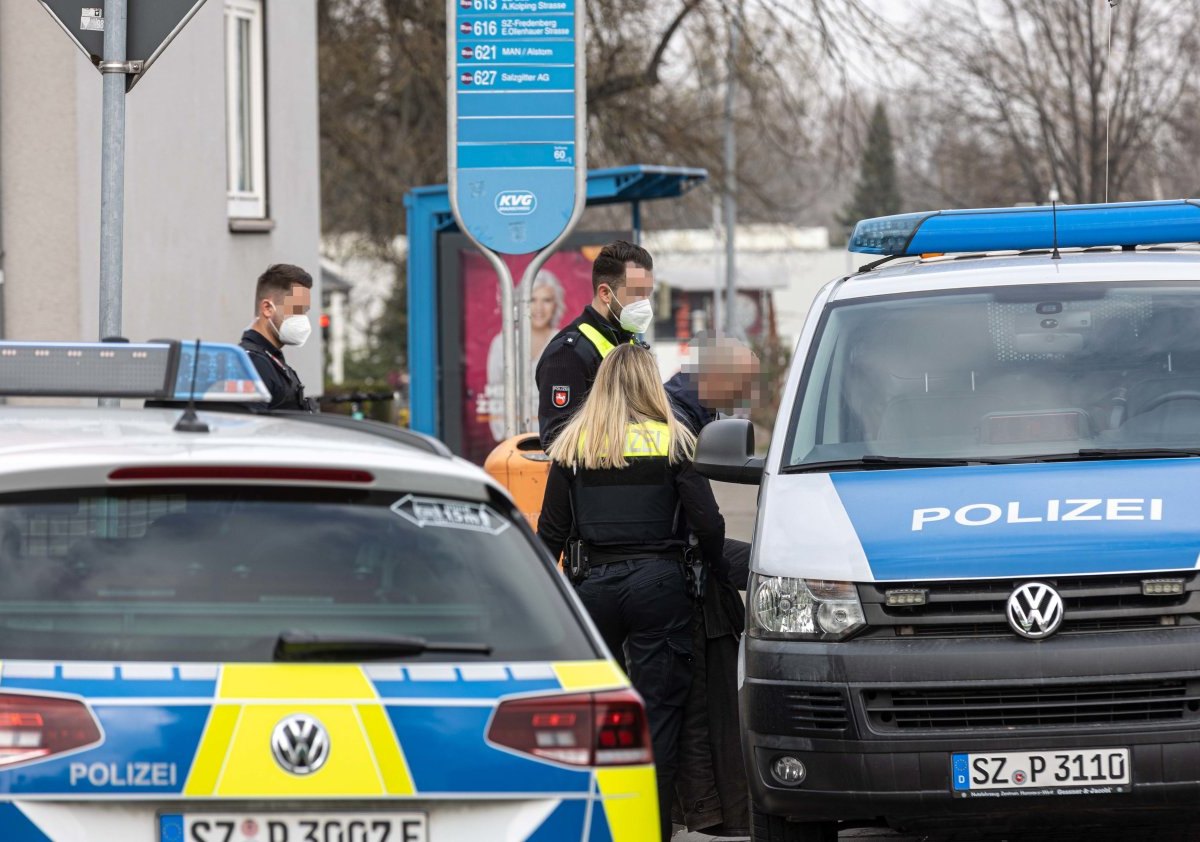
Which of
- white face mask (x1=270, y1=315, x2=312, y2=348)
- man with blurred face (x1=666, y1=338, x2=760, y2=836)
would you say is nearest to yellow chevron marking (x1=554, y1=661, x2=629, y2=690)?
man with blurred face (x1=666, y1=338, x2=760, y2=836)

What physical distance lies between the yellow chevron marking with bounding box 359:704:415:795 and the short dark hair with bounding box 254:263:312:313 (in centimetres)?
490

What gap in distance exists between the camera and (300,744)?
11.8 ft

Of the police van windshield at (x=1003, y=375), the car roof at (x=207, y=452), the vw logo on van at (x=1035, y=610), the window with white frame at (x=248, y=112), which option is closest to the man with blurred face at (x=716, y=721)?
the police van windshield at (x=1003, y=375)

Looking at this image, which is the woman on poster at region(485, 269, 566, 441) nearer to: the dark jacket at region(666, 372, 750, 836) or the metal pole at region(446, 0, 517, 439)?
the metal pole at region(446, 0, 517, 439)

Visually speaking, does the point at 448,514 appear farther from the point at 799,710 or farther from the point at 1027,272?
the point at 1027,272

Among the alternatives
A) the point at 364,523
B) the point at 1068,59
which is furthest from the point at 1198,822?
the point at 1068,59

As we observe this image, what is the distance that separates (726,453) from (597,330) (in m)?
1.54

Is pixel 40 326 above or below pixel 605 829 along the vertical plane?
above

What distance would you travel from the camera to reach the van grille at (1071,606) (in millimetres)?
5363

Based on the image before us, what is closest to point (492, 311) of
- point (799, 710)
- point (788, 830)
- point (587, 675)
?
point (788, 830)

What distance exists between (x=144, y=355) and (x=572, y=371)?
2.94 metres

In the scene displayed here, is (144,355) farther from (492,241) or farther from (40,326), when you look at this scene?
(40,326)

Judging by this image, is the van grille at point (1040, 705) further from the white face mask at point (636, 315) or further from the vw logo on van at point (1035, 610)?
the white face mask at point (636, 315)

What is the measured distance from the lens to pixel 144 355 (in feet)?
15.6
